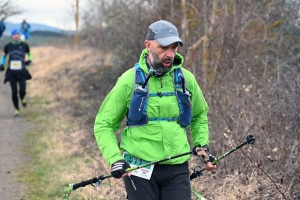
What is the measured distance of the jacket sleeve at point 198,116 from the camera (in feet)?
13.1

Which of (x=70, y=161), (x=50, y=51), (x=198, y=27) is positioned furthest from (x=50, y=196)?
(x=50, y=51)

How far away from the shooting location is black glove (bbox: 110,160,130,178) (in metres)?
3.59

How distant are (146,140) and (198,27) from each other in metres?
8.85

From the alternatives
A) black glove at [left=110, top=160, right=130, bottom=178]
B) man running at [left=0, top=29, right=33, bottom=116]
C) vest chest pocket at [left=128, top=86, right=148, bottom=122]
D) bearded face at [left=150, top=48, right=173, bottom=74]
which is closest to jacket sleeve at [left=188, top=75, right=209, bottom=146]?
bearded face at [left=150, top=48, right=173, bottom=74]

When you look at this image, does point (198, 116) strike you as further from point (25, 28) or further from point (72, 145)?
point (25, 28)

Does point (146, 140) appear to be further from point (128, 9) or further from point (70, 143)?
point (128, 9)

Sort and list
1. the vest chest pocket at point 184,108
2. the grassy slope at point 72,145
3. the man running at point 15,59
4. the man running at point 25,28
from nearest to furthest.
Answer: the vest chest pocket at point 184,108
the grassy slope at point 72,145
the man running at point 15,59
the man running at point 25,28

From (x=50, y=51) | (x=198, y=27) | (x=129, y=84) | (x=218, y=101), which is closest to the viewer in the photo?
(x=129, y=84)

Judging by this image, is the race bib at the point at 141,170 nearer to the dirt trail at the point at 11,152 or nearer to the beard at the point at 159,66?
the beard at the point at 159,66

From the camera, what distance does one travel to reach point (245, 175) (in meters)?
5.82

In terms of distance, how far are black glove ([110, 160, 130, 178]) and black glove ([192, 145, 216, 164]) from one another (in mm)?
615

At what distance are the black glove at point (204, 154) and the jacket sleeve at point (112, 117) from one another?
62cm

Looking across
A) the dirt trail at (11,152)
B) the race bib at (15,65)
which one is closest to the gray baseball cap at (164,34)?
the dirt trail at (11,152)

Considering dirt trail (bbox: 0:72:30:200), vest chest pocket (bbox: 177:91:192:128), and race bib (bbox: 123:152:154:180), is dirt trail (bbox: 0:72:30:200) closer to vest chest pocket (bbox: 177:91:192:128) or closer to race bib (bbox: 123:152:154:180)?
race bib (bbox: 123:152:154:180)
